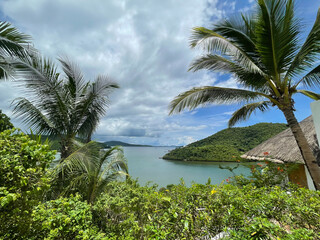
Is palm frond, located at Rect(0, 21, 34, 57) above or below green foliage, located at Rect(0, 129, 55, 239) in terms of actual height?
above

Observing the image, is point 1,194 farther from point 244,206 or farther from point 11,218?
point 244,206

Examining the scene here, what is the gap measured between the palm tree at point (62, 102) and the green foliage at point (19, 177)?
373cm

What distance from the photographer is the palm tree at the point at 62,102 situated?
4898 mm

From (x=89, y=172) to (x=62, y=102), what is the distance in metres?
2.50

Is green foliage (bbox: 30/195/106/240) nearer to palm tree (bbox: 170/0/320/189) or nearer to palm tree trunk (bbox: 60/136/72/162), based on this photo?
palm tree trunk (bbox: 60/136/72/162)

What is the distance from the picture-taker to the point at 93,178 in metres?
5.28

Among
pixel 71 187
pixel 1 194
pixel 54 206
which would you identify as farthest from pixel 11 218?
pixel 71 187

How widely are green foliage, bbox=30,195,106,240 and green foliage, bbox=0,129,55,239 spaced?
0.66 ft

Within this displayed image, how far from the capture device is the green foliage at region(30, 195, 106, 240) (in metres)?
2.06

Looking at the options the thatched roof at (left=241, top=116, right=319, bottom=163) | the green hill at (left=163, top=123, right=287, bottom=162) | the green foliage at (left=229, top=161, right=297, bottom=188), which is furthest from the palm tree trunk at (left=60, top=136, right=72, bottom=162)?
the green hill at (left=163, top=123, right=287, bottom=162)

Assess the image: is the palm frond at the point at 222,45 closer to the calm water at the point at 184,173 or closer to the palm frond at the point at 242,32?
the palm frond at the point at 242,32

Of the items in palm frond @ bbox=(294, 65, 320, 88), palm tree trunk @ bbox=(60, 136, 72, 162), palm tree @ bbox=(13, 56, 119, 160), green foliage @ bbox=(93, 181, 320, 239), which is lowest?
green foliage @ bbox=(93, 181, 320, 239)

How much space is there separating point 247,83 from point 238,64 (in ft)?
2.67

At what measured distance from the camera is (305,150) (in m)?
4.46
